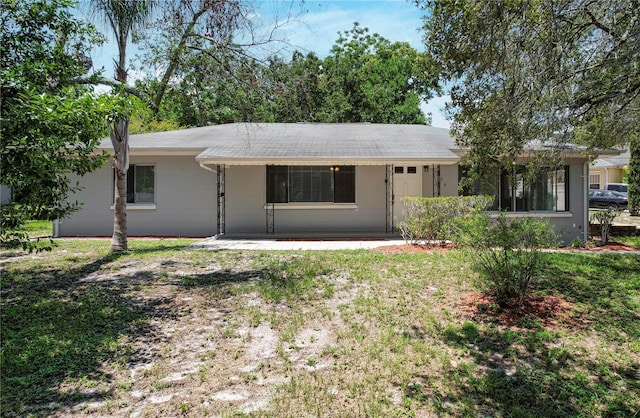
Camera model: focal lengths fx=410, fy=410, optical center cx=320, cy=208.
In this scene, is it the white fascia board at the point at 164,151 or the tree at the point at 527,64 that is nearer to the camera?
the tree at the point at 527,64

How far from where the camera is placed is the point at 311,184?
13812mm

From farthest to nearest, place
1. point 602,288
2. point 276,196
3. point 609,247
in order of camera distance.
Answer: point 276,196 < point 609,247 < point 602,288

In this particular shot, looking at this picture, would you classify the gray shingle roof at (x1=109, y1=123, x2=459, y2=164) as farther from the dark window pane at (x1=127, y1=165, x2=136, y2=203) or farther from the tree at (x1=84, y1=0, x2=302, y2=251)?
the tree at (x1=84, y1=0, x2=302, y2=251)

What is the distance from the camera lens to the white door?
13.8 m

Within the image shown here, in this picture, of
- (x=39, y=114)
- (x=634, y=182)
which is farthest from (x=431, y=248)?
(x=634, y=182)

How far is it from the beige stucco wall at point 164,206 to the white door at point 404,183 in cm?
608

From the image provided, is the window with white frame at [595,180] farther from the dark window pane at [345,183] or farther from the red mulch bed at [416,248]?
the red mulch bed at [416,248]

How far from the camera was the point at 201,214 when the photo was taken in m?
13.7

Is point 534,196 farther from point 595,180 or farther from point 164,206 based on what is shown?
point 595,180

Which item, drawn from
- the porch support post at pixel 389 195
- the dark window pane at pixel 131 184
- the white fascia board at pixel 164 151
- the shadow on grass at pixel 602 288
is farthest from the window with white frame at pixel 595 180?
the dark window pane at pixel 131 184

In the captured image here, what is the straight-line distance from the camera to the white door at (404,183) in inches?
545

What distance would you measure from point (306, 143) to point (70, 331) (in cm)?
1004

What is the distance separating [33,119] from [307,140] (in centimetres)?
1055

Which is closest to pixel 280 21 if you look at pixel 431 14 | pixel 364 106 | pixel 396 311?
pixel 431 14
